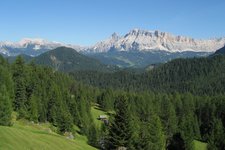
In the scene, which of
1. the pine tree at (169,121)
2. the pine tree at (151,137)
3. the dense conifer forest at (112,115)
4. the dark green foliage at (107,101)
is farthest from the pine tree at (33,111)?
the dark green foliage at (107,101)

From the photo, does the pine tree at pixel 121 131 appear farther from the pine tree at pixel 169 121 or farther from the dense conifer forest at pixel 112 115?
the pine tree at pixel 169 121

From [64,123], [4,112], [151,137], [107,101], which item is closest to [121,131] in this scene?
[151,137]

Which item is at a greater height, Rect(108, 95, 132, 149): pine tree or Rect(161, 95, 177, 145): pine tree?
Rect(108, 95, 132, 149): pine tree

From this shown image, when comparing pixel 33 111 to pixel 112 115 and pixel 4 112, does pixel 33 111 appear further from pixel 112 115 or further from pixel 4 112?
pixel 4 112

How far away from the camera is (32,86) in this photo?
115m

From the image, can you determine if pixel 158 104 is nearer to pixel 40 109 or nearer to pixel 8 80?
pixel 40 109

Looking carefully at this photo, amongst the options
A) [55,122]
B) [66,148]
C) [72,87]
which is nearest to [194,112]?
[72,87]

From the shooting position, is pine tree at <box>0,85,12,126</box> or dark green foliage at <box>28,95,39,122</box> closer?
pine tree at <box>0,85,12,126</box>

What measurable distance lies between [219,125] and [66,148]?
2969 inches

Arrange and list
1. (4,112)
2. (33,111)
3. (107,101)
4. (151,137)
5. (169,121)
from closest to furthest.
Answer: (4,112) < (151,137) < (33,111) < (169,121) < (107,101)

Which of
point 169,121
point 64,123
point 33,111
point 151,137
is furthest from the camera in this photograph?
point 169,121

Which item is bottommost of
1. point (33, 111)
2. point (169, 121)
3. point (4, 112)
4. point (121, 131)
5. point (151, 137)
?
point (169, 121)

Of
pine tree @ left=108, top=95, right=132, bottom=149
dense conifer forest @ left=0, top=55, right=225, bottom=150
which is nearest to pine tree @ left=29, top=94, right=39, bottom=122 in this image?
dense conifer forest @ left=0, top=55, right=225, bottom=150

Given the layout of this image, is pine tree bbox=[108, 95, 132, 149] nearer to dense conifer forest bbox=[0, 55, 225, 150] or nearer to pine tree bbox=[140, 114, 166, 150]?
dense conifer forest bbox=[0, 55, 225, 150]
